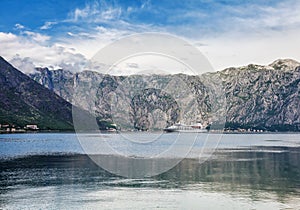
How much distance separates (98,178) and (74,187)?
11.3 meters

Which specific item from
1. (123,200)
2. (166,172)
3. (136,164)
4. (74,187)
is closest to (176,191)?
(123,200)

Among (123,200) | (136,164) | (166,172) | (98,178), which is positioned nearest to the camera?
(123,200)

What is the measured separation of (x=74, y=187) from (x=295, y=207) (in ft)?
109

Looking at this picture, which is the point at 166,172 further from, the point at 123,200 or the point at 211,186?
the point at 123,200

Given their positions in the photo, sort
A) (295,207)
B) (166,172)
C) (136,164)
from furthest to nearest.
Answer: (136,164)
(166,172)
(295,207)

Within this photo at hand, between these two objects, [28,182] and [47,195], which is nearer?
[47,195]

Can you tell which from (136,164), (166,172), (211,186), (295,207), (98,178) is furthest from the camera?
(136,164)

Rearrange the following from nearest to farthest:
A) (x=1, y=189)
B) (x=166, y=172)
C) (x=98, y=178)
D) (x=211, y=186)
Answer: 1. (x=1, y=189)
2. (x=211, y=186)
3. (x=98, y=178)
4. (x=166, y=172)

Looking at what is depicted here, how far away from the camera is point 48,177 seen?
3044 inches

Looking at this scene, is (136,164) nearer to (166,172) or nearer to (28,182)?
(166,172)

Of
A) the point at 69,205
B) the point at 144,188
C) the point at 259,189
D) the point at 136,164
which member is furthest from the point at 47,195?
the point at 136,164

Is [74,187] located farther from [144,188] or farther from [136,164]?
[136,164]

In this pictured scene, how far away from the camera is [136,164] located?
102 meters

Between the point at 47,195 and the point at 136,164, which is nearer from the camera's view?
the point at 47,195
